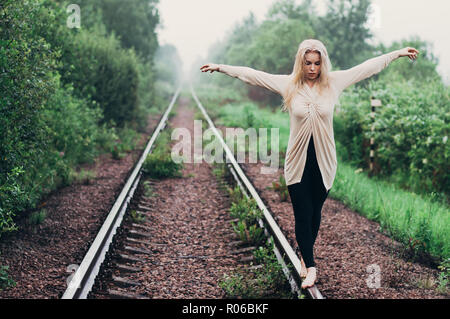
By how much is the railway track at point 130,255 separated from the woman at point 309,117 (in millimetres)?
590

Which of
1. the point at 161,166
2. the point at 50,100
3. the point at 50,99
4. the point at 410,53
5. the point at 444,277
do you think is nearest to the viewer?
the point at 410,53

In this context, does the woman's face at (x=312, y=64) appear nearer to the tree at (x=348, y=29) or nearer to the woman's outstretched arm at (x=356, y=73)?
the woman's outstretched arm at (x=356, y=73)

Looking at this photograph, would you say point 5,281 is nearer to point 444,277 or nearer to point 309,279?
point 309,279

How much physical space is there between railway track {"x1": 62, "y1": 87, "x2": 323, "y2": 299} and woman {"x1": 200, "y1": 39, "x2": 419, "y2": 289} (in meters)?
0.59

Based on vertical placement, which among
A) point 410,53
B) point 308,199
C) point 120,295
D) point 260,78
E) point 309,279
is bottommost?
point 120,295

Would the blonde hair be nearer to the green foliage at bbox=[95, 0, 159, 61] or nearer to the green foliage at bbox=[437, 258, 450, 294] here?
the green foliage at bbox=[437, 258, 450, 294]

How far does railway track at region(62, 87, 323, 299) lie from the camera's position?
12.4ft

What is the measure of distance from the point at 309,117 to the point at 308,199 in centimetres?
70

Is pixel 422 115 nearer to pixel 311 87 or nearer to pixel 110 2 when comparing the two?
pixel 311 87

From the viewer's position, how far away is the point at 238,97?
26.4 meters

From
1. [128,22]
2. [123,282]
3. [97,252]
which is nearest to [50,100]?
[97,252]
